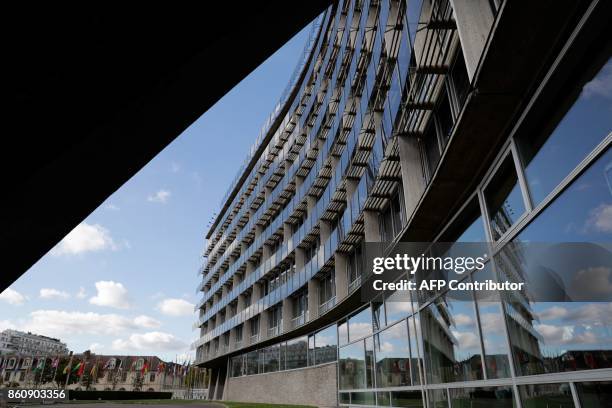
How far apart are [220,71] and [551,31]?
4964mm

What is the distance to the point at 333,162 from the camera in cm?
2402

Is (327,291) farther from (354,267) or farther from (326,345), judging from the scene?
(354,267)

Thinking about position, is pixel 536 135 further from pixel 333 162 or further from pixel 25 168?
pixel 333 162

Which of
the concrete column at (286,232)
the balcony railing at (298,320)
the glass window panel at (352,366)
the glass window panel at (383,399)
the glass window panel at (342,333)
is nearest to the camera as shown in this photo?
the glass window panel at (383,399)

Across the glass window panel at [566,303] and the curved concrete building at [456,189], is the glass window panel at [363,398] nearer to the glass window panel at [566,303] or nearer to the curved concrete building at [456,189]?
the curved concrete building at [456,189]

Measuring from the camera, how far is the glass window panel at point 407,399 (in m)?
12.3

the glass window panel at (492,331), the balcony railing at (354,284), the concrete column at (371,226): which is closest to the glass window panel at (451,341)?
the glass window panel at (492,331)

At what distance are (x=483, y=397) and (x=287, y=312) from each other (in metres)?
21.9

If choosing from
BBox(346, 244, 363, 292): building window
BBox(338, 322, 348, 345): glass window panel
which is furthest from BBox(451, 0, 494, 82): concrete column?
BBox(338, 322, 348, 345): glass window panel

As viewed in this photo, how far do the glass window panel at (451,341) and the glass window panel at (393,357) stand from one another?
1.65 metres

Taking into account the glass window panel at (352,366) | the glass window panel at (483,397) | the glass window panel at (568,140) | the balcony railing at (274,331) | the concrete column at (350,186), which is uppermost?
the concrete column at (350,186)

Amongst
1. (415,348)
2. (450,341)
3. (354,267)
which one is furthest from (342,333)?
(450,341)

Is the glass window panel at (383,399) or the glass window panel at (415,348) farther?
the glass window panel at (383,399)

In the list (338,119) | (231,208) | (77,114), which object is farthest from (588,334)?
(231,208)
